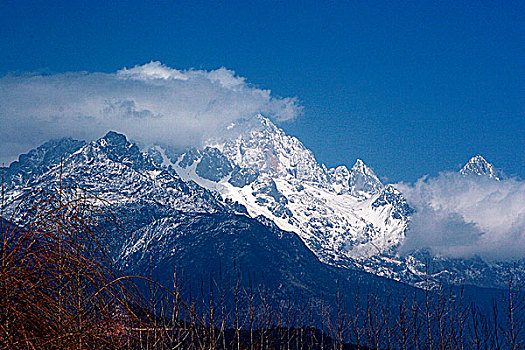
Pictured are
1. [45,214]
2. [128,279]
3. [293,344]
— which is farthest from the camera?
[293,344]

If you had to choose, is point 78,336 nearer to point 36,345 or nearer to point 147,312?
point 36,345

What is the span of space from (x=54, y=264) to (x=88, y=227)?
0.46m

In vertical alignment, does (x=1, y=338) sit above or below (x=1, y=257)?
below

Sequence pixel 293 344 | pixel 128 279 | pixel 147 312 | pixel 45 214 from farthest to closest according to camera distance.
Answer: pixel 293 344 < pixel 45 214 < pixel 128 279 < pixel 147 312

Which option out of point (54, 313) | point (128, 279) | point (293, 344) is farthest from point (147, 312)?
point (293, 344)

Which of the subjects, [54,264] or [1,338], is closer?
[1,338]

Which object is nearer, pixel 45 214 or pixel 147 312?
pixel 147 312

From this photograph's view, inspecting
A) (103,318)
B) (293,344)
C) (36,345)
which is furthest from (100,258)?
(293,344)

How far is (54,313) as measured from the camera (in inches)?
167

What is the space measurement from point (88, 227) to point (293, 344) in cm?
9061

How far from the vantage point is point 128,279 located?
4211 millimetres

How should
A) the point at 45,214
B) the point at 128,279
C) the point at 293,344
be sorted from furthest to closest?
1. the point at 293,344
2. the point at 45,214
3. the point at 128,279

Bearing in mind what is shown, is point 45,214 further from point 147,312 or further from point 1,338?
point 147,312

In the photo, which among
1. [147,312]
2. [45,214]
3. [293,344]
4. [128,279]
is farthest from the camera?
[293,344]
